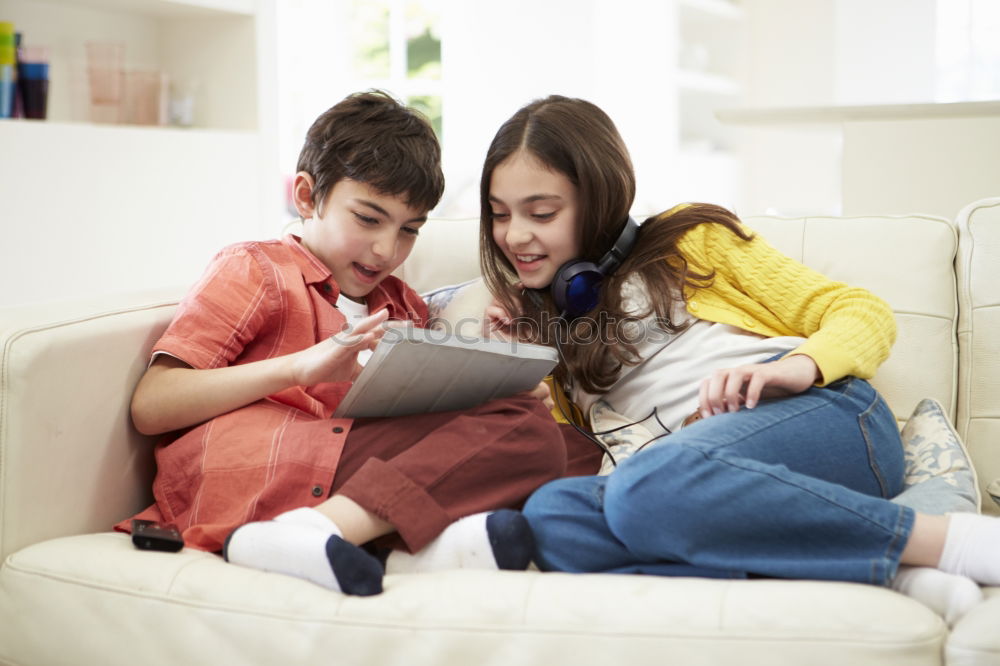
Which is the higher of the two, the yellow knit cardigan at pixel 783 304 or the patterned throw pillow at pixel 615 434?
the yellow knit cardigan at pixel 783 304

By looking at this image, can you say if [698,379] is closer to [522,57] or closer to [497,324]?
[497,324]

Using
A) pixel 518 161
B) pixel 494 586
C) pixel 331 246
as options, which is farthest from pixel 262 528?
pixel 518 161

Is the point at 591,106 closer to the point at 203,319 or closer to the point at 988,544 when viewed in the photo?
the point at 203,319

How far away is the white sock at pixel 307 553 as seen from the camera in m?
0.97

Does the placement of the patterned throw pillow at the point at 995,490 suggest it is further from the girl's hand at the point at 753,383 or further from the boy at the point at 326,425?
the boy at the point at 326,425

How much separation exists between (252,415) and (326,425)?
0.10 m

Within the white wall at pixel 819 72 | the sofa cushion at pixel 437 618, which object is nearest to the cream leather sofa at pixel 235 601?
the sofa cushion at pixel 437 618

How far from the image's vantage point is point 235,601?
97 cm

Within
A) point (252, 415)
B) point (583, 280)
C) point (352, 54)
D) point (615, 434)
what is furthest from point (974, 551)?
point (352, 54)

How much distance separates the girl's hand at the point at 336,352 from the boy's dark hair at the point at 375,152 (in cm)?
31

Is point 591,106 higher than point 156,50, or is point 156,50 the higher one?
point 156,50

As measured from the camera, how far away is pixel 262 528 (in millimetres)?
1042

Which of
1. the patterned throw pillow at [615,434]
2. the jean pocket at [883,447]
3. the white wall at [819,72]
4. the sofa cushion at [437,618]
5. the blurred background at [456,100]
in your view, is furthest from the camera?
the white wall at [819,72]

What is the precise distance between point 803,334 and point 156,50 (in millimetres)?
2074
